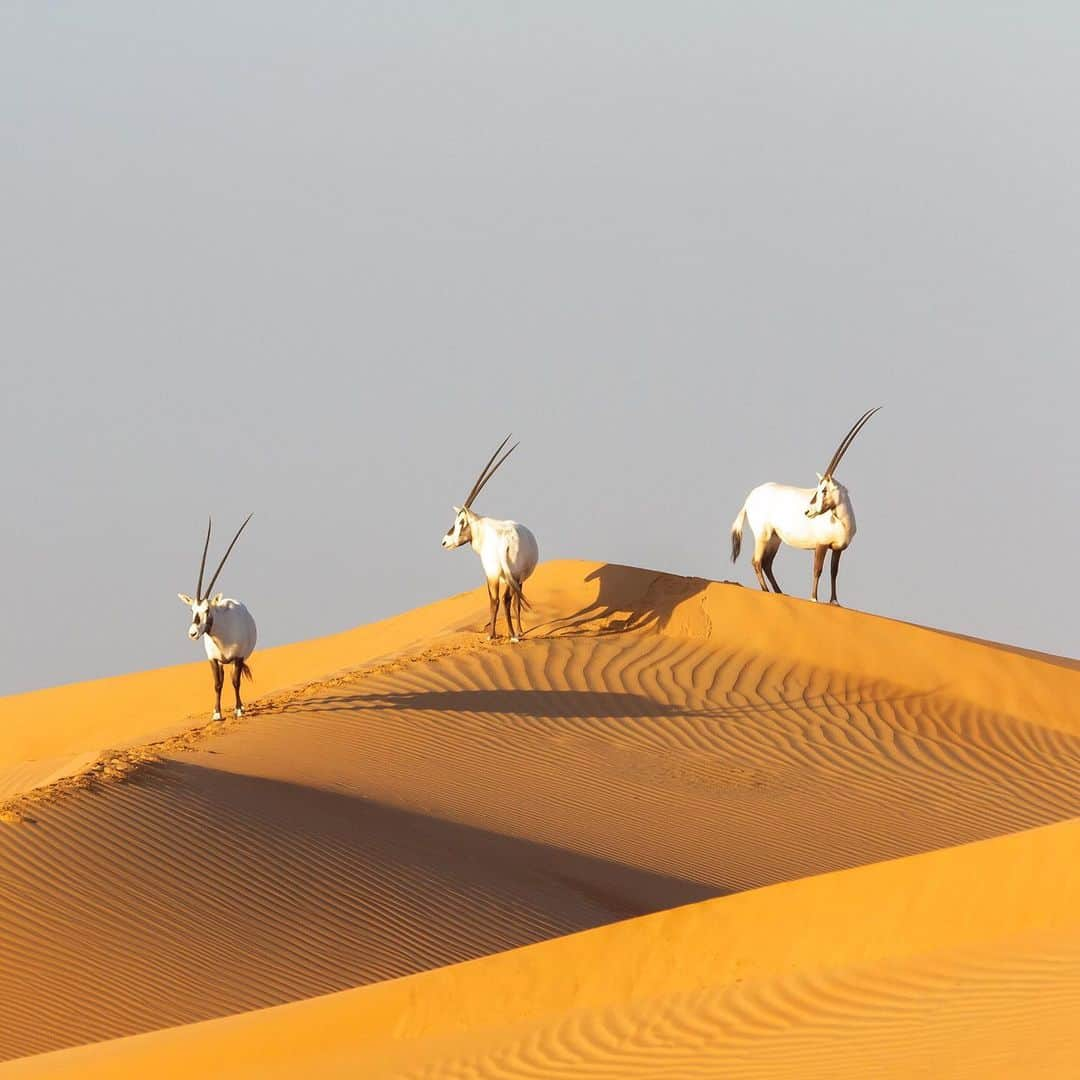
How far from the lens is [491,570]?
23.3 metres

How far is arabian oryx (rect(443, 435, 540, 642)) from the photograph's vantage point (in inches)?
906

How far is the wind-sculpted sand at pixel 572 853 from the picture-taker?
8.88 meters

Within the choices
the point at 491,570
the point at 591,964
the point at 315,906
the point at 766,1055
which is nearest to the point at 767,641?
the point at 491,570

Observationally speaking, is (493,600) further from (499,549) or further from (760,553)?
(760,553)

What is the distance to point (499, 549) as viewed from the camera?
23.0 metres

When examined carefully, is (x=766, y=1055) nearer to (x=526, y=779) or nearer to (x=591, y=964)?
(x=591, y=964)

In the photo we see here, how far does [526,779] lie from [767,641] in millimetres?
5995

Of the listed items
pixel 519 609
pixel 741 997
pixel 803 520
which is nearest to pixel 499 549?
pixel 519 609

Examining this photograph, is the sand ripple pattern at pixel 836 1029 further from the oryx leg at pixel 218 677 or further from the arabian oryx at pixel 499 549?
the arabian oryx at pixel 499 549

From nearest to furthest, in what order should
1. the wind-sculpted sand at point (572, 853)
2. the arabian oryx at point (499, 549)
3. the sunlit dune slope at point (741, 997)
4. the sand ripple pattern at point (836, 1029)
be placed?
the sand ripple pattern at point (836, 1029)
the sunlit dune slope at point (741, 997)
the wind-sculpted sand at point (572, 853)
the arabian oryx at point (499, 549)

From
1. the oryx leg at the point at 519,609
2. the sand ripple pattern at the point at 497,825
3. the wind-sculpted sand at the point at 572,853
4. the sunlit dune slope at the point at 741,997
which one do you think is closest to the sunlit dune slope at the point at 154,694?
the wind-sculpted sand at the point at 572,853

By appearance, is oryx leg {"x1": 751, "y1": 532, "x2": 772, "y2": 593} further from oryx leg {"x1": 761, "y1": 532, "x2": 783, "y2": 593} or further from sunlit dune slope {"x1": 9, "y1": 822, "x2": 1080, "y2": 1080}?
sunlit dune slope {"x1": 9, "y1": 822, "x2": 1080, "y2": 1080}

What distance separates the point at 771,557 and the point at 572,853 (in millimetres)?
9854

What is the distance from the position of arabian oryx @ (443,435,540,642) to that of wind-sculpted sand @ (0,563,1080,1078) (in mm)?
717
